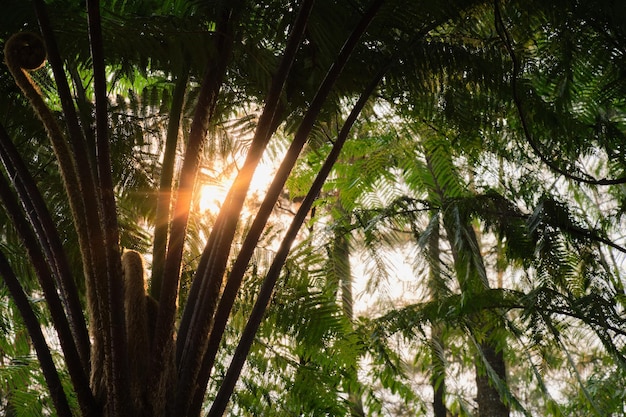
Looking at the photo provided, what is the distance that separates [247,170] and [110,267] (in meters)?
0.31

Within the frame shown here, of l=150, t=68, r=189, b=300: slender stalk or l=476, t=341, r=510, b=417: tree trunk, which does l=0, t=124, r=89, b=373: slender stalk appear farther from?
l=476, t=341, r=510, b=417: tree trunk

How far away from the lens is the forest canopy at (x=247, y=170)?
1037mm

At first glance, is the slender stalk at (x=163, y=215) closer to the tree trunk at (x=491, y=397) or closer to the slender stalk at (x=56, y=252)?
the slender stalk at (x=56, y=252)

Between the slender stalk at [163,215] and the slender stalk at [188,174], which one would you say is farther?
the slender stalk at [163,215]

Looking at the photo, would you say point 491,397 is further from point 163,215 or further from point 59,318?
point 59,318

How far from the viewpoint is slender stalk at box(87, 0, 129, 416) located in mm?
955

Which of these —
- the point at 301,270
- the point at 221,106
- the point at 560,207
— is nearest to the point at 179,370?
the point at 221,106

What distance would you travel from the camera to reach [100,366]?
3.39 ft

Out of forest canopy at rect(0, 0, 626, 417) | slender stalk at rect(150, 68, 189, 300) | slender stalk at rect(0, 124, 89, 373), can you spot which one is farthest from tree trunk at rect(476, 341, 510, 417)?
slender stalk at rect(0, 124, 89, 373)

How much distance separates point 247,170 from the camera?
3.72 ft

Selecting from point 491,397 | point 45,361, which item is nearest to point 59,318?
point 45,361

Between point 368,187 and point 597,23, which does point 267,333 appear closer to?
point 368,187

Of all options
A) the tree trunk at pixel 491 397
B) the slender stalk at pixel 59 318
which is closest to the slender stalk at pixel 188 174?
the slender stalk at pixel 59 318

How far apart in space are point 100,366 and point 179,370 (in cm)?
14
